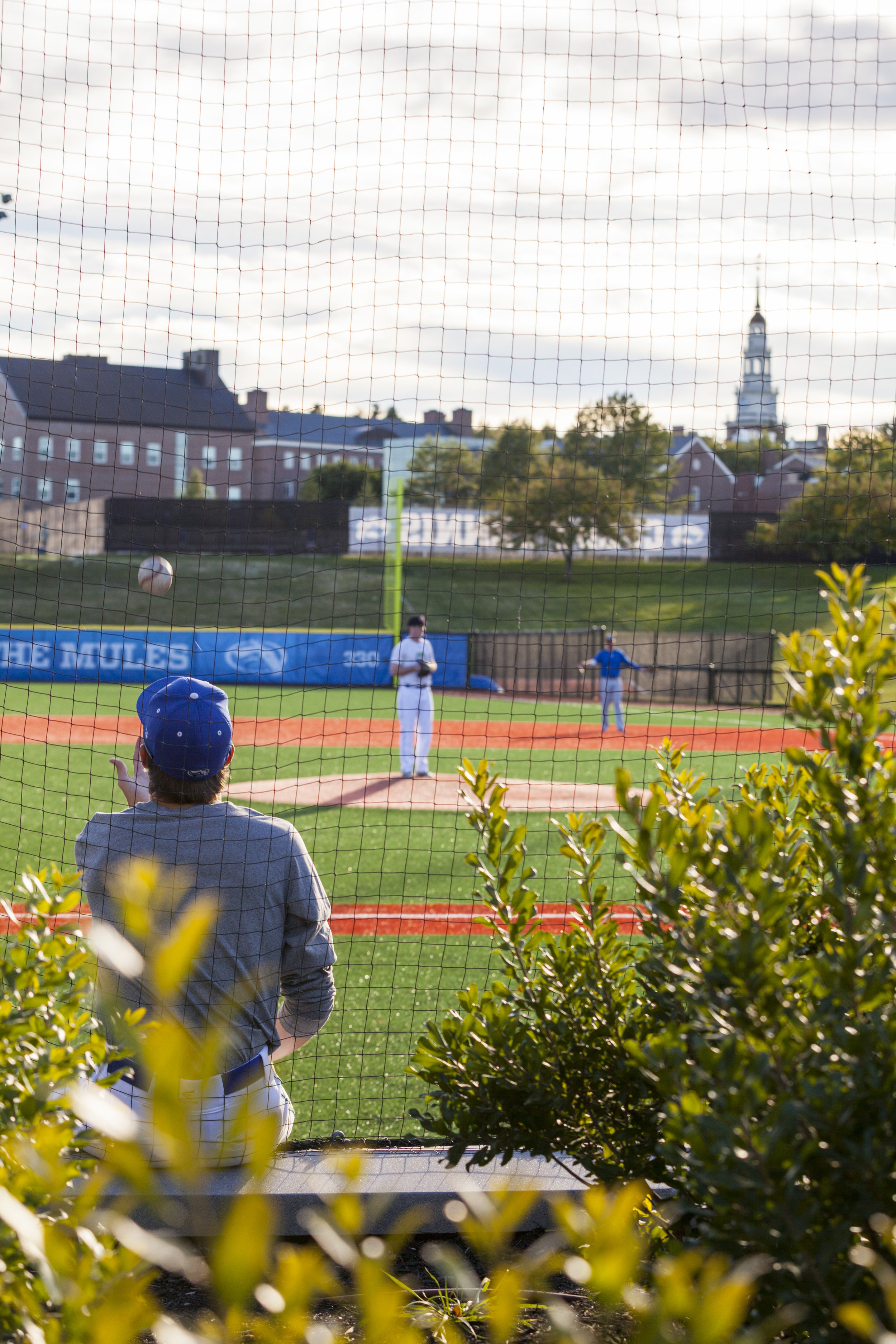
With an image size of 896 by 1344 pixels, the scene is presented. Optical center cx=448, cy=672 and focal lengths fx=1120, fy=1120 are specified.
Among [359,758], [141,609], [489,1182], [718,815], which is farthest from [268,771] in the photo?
[141,609]

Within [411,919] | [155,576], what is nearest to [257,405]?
[155,576]

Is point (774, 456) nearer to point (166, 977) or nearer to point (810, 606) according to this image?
point (810, 606)

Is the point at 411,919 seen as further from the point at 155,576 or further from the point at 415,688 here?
the point at 415,688

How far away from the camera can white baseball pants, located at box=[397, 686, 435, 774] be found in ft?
45.5

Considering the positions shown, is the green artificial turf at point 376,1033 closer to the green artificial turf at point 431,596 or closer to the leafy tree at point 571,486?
the leafy tree at point 571,486

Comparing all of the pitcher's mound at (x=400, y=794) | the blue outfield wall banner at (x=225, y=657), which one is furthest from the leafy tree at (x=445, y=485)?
the pitcher's mound at (x=400, y=794)

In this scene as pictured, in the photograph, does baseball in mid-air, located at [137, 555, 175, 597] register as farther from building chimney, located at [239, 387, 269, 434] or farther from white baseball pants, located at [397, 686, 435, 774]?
white baseball pants, located at [397, 686, 435, 774]

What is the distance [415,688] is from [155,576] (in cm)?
628

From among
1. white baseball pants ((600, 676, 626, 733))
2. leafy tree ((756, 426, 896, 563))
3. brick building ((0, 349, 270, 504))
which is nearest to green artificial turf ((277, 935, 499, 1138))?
leafy tree ((756, 426, 896, 563))

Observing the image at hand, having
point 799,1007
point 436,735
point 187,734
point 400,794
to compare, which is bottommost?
point 400,794

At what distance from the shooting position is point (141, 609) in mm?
31656

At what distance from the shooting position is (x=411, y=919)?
763 cm

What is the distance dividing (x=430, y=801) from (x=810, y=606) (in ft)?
85.8

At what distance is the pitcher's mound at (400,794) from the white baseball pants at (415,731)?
0.89ft
